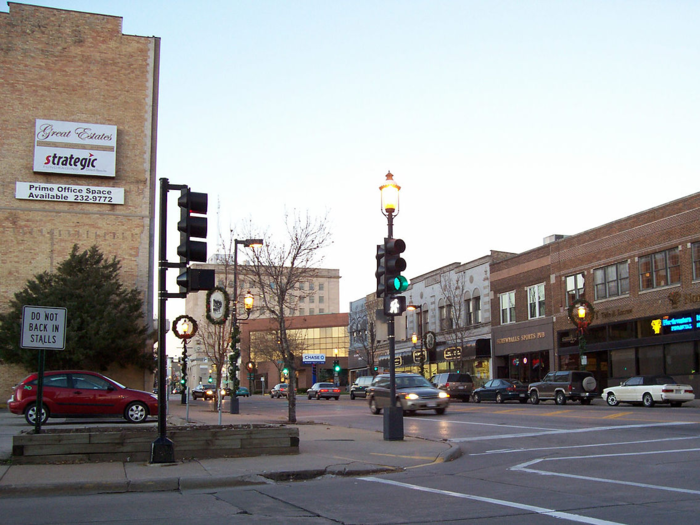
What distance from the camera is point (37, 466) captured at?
10.6 m

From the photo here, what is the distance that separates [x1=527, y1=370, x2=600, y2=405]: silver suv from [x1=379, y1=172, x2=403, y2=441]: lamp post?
22.0m

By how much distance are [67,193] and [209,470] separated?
30289mm

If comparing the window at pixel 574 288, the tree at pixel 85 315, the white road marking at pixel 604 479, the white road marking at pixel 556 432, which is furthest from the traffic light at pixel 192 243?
the window at pixel 574 288

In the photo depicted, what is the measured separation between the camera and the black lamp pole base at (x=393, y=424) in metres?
15.2

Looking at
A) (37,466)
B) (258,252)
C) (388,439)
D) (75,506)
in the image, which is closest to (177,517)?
(75,506)

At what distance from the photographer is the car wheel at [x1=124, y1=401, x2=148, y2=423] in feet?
71.9

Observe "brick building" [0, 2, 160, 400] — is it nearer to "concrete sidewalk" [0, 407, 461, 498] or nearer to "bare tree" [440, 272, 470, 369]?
"concrete sidewalk" [0, 407, 461, 498]

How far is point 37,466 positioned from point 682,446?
11.4 meters

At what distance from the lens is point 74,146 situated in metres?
37.2

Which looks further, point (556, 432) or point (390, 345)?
point (556, 432)

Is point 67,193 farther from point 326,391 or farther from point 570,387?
point 570,387

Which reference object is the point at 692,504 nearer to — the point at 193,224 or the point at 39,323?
the point at 193,224

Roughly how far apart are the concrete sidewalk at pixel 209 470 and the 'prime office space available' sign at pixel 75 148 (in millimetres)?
25881

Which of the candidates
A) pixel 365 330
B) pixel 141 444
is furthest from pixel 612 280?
pixel 141 444
